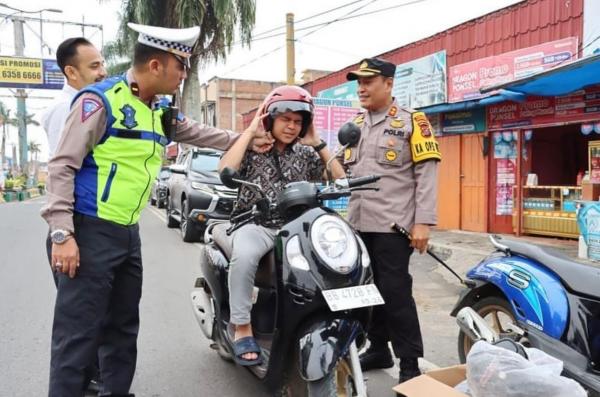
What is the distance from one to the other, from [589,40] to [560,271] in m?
6.83

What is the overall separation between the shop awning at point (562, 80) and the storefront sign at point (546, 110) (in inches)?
14.4

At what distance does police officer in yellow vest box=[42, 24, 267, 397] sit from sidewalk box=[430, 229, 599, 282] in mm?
5108

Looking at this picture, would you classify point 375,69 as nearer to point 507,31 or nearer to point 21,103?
point 507,31

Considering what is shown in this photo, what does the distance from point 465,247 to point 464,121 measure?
314 centimetres

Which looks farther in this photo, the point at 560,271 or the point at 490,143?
the point at 490,143

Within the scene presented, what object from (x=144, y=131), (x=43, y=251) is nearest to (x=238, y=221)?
(x=144, y=131)

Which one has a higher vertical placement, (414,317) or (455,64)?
(455,64)

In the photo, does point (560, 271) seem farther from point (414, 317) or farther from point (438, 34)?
point (438, 34)

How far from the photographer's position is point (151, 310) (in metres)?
5.30

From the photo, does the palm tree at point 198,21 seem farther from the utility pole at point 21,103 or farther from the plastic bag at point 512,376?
the plastic bag at point 512,376

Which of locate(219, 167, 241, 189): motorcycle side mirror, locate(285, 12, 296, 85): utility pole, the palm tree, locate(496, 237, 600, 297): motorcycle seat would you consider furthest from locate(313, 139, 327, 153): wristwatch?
the palm tree

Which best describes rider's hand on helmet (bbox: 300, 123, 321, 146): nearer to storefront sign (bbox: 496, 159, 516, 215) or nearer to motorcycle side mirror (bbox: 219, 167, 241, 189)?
motorcycle side mirror (bbox: 219, 167, 241, 189)

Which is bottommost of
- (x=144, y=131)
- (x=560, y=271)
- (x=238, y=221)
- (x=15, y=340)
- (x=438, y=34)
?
(x=15, y=340)

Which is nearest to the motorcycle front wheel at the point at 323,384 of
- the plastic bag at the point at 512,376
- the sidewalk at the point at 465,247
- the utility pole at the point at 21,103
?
the plastic bag at the point at 512,376
